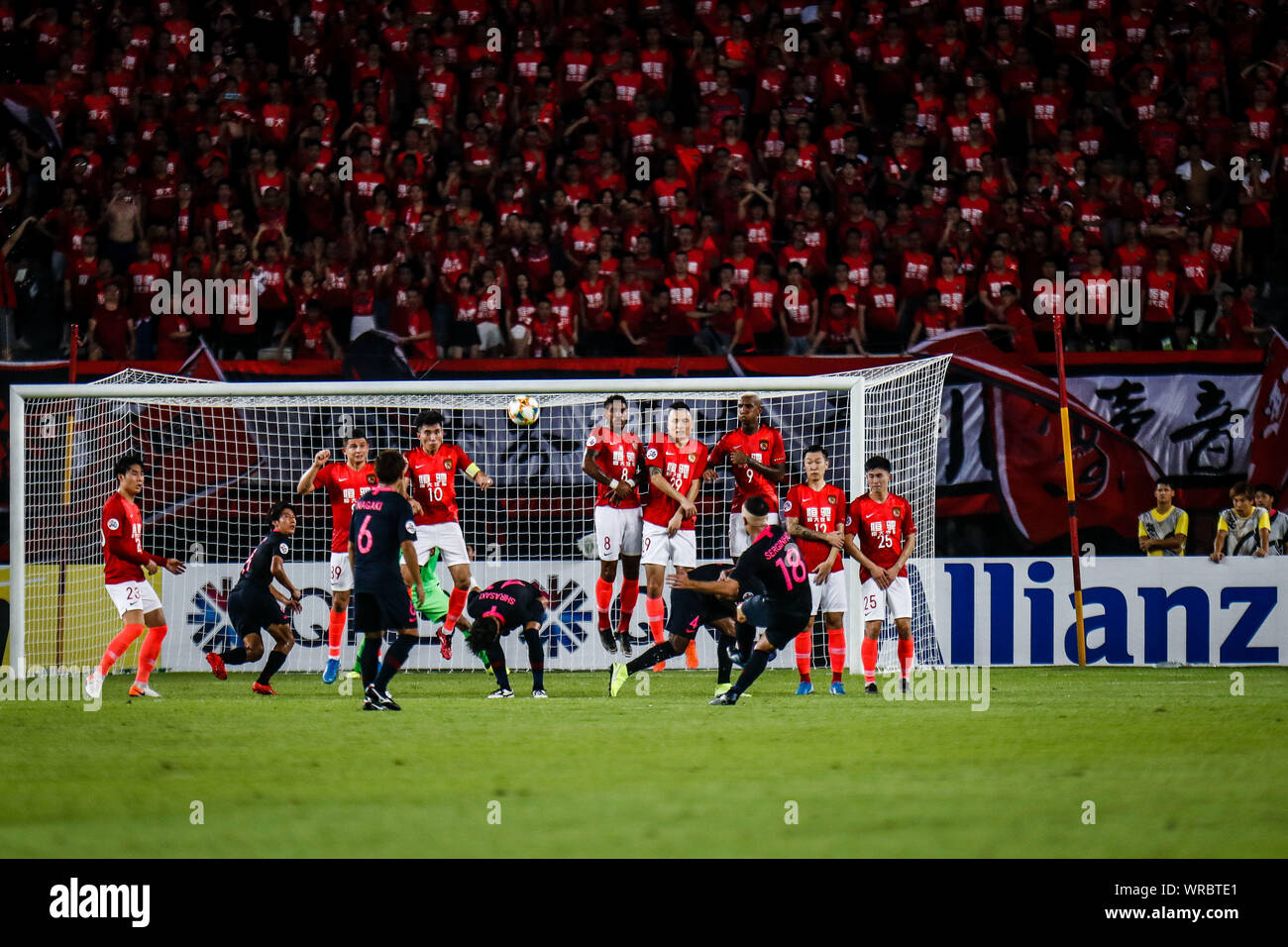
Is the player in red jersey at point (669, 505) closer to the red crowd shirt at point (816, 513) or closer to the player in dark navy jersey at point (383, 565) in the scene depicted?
the red crowd shirt at point (816, 513)

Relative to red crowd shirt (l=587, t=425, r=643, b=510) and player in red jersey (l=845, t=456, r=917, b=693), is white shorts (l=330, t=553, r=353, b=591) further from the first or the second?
player in red jersey (l=845, t=456, r=917, b=693)

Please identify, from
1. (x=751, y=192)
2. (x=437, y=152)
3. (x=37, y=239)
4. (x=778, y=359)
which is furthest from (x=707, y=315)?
(x=37, y=239)

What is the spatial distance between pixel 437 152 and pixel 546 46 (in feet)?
8.61

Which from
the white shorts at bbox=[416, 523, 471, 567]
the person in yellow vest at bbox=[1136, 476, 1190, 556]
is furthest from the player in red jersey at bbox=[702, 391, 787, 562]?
the person in yellow vest at bbox=[1136, 476, 1190, 556]

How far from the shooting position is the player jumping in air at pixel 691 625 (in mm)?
12516

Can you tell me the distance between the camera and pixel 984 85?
1995 cm

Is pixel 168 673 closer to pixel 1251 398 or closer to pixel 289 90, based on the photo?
pixel 289 90

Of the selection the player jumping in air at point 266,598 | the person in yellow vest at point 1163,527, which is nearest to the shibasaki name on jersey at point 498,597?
the player jumping in air at point 266,598

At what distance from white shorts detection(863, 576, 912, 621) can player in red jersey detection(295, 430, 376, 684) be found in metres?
4.65

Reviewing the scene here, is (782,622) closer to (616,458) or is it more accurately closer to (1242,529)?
(616,458)

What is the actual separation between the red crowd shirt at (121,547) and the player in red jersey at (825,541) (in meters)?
5.24

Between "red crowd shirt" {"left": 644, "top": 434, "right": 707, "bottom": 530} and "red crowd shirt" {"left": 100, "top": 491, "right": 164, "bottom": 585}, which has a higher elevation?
"red crowd shirt" {"left": 644, "top": 434, "right": 707, "bottom": 530}

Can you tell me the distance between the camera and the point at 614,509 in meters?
15.0

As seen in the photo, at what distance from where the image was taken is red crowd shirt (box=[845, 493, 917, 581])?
13.2m
